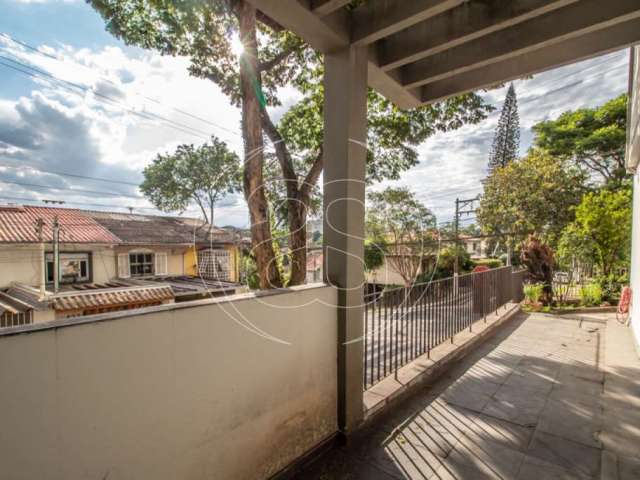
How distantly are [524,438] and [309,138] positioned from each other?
19.2ft

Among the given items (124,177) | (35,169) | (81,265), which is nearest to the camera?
(35,169)

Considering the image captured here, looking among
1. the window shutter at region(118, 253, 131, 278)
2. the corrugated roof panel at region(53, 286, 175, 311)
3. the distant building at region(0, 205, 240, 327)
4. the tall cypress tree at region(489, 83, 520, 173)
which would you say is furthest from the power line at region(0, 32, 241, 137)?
the tall cypress tree at region(489, 83, 520, 173)

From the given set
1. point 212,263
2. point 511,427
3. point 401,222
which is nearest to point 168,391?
point 212,263

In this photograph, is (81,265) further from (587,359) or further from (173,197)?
(587,359)

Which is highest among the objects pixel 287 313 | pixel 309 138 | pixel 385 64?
pixel 309 138

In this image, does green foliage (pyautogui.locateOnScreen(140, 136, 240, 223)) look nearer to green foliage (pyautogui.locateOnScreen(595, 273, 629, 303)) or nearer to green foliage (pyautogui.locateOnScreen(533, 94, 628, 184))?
green foliage (pyautogui.locateOnScreen(595, 273, 629, 303))

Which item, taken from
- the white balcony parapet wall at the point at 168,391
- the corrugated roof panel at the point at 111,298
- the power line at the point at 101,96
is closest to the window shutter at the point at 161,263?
the corrugated roof panel at the point at 111,298

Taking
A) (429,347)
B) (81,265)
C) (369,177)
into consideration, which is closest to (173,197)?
(81,265)

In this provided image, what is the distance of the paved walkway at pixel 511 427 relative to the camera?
2.00 meters

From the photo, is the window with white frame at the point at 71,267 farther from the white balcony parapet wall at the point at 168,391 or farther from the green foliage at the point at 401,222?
the white balcony parapet wall at the point at 168,391

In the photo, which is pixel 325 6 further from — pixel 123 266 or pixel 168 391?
pixel 123 266

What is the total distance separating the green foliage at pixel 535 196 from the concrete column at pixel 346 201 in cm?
1323

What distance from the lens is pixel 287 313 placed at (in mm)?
1932

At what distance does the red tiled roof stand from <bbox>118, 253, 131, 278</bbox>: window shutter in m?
0.79
